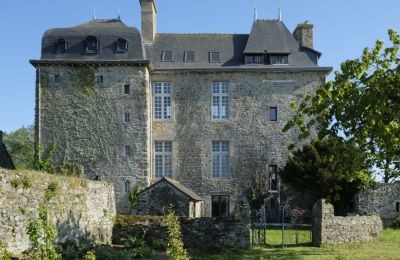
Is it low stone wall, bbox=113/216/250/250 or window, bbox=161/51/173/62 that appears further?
window, bbox=161/51/173/62

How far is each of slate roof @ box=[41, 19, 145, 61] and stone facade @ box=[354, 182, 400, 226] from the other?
531 inches

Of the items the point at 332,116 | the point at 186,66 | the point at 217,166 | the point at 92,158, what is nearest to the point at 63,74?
the point at 92,158

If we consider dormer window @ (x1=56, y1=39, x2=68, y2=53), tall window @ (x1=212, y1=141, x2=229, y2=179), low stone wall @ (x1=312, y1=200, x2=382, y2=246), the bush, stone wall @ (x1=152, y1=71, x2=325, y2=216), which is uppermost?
dormer window @ (x1=56, y1=39, x2=68, y2=53)

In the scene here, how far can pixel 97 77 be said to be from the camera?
26.8 metres

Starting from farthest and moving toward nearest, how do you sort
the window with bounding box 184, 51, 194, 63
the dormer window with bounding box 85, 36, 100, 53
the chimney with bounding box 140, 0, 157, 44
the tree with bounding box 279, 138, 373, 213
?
1. the chimney with bounding box 140, 0, 157, 44
2. the window with bounding box 184, 51, 194, 63
3. the dormer window with bounding box 85, 36, 100, 53
4. the tree with bounding box 279, 138, 373, 213

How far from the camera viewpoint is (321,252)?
15.5 metres

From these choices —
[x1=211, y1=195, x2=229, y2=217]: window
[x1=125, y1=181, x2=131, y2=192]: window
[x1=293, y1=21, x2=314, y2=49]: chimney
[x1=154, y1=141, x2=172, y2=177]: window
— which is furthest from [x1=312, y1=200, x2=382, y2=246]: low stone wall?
[x1=293, y1=21, x2=314, y2=49]: chimney

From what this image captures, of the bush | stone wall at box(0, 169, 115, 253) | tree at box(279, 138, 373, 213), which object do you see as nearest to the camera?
stone wall at box(0, 169, 115, 253)

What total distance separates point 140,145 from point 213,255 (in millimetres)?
12771

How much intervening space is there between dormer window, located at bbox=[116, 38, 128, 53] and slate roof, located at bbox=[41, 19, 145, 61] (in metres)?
0.17

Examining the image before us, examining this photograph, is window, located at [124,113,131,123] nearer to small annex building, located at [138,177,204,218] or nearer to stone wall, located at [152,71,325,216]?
stone wall, located at [152,71,325,216]

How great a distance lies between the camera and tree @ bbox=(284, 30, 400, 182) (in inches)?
433

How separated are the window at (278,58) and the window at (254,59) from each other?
50 cm

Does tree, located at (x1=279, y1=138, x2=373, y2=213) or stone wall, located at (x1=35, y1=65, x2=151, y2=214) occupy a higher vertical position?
stone wall, located at (x1=35, y1=65, x2=151, y2=214)
